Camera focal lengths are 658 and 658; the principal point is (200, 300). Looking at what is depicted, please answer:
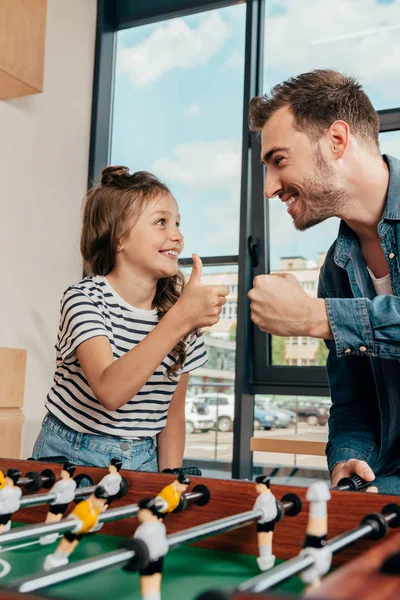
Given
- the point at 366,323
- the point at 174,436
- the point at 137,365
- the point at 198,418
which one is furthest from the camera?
the point at 198,418

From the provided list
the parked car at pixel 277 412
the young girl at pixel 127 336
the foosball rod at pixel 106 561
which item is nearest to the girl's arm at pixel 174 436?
the young girl at pixel 127 336

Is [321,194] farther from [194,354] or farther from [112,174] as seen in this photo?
[112,174]

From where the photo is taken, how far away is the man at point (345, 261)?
3.92 ft

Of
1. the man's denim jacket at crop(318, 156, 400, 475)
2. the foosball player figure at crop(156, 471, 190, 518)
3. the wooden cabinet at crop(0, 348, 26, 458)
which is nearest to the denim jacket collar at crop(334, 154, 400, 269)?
the man's denim jacket at crop(318, 156, 400, 475)

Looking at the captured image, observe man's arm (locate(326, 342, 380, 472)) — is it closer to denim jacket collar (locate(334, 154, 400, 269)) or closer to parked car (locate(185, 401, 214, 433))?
denim jacket collar (locate(334, 154, 400, 269))

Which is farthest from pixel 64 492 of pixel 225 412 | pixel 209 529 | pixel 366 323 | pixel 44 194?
pixel 44 194

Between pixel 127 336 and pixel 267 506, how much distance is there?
90cm

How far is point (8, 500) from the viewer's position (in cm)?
84

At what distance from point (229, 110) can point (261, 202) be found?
558 millimetres

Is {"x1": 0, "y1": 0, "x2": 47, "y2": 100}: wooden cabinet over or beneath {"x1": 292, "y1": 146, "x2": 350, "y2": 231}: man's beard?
over

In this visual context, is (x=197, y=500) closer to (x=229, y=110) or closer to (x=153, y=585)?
(x=153, y=585)

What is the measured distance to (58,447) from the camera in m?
1.57

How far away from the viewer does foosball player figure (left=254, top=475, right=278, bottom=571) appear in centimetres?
79

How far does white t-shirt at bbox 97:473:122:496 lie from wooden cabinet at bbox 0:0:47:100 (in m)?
2.02
